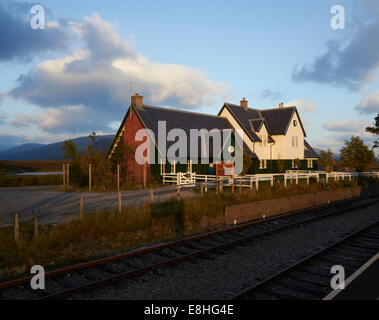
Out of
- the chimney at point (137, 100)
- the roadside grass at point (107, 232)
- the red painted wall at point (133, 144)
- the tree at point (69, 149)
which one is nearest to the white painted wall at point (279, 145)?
the chimney at point (137, 100)

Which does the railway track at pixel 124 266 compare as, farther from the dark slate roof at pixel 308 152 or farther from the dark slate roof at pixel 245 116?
the dark slate roof at pixel 308 152

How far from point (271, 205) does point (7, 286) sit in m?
13.2

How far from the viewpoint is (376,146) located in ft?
141

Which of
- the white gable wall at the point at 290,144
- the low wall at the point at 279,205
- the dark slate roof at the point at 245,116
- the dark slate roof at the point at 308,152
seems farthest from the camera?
the dark slate roof at the point at 308,152

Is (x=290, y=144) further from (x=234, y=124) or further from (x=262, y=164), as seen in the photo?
(x=234, y=124)

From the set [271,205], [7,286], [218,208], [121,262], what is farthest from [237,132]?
[7,286]

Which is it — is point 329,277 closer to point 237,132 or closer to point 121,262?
point 121,262

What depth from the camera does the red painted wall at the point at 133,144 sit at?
2773 centimetres

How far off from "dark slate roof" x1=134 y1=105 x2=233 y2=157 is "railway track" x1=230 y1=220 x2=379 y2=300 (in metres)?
20.4

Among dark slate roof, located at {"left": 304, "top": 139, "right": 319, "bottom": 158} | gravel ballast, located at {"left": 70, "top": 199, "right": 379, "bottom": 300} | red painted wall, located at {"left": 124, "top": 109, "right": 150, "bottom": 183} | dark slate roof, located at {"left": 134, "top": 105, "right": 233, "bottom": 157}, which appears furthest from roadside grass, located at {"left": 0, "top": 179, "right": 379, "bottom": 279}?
dark slate roof, located at {"left": 304, "top": 139, "right": 319, "bottom": 158}

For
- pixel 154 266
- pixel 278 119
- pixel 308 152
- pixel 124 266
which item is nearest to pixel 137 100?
pixel 278 119

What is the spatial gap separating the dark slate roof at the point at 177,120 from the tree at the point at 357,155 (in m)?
15.1

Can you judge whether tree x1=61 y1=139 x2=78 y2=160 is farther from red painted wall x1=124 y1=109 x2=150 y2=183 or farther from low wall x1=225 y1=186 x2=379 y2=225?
low wall x1=225 y1=186 x2=379 y2=225
